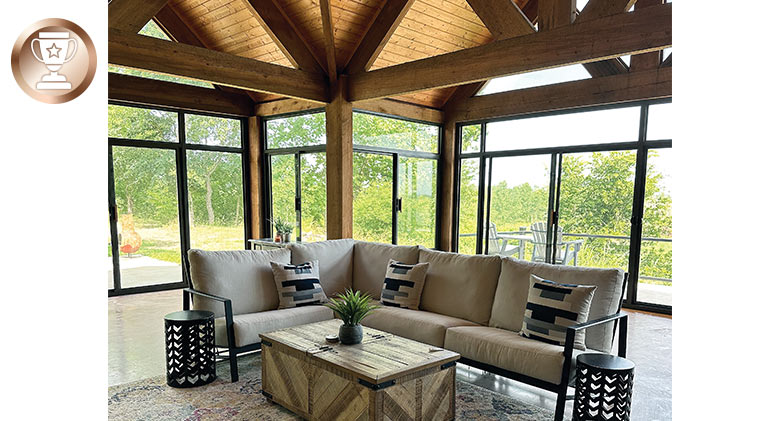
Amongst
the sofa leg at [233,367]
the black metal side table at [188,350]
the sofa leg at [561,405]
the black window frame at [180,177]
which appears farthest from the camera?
the black window frame at [180,177]

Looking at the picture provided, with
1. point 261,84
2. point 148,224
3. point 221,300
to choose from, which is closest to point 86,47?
point 221,300

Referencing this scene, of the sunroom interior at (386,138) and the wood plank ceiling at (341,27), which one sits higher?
the wood plank ceiling at (341,27)

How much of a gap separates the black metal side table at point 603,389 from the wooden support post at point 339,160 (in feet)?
12.4

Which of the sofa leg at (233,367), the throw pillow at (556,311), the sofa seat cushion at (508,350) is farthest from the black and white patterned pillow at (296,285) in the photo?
the throw pillow at (556,311)

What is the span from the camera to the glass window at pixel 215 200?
21.7ft

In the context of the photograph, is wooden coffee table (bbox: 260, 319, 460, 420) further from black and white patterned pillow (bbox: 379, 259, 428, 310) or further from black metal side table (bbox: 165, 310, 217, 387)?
black and white patterned pillow (bbox: 379, 259, 428, 310)

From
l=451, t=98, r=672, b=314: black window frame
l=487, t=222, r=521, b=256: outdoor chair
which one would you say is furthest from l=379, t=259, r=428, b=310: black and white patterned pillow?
l=487, t=222, r=521, b=256: outdoor chair

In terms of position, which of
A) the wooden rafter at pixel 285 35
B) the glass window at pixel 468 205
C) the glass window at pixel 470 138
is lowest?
the glass window at pixel 468 205

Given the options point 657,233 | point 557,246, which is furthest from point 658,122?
point 557,246

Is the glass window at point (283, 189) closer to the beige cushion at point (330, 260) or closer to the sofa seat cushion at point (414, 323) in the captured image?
the beige cushion at point (330, 260)

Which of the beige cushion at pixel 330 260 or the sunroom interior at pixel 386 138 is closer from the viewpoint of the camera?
the beige cushion at pixel 330 260

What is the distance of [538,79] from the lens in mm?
6129

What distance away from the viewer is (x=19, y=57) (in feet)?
4.21

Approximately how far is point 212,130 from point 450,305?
483cm
